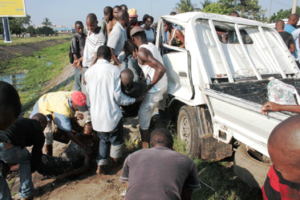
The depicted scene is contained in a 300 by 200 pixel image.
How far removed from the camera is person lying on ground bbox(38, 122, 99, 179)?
3131 millimetres

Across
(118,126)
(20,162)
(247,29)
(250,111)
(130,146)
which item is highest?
(247,29)

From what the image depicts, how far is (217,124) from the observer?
2891mm

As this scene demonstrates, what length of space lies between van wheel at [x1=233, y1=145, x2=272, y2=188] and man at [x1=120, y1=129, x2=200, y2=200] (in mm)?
1032

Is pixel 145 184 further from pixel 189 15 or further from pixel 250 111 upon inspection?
pixel 189 15

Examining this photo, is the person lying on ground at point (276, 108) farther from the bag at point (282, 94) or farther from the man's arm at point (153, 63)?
the man's arm at point (153, 63)

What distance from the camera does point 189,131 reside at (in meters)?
3.53

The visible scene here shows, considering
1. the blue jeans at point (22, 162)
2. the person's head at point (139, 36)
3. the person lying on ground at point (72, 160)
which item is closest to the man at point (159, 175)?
the blue jeans at point (22, 162)

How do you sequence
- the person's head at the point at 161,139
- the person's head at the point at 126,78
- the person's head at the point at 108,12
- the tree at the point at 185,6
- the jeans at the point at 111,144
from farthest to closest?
the tree at the point at 185,6 < the person's head at the point at 108,12 < the jeans at the point at 111,144 < the person's head at the point at 126,78 < the person's head at the point at 161,139

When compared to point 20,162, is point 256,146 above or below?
above

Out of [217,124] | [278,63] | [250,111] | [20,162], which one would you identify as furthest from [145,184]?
[278,63]

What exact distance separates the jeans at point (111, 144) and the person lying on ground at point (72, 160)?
1.12ft

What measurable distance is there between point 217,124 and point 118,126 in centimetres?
136

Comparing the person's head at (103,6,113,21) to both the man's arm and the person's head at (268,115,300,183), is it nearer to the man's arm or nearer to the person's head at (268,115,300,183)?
the man's arm

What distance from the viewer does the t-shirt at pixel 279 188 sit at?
49.0 inches
